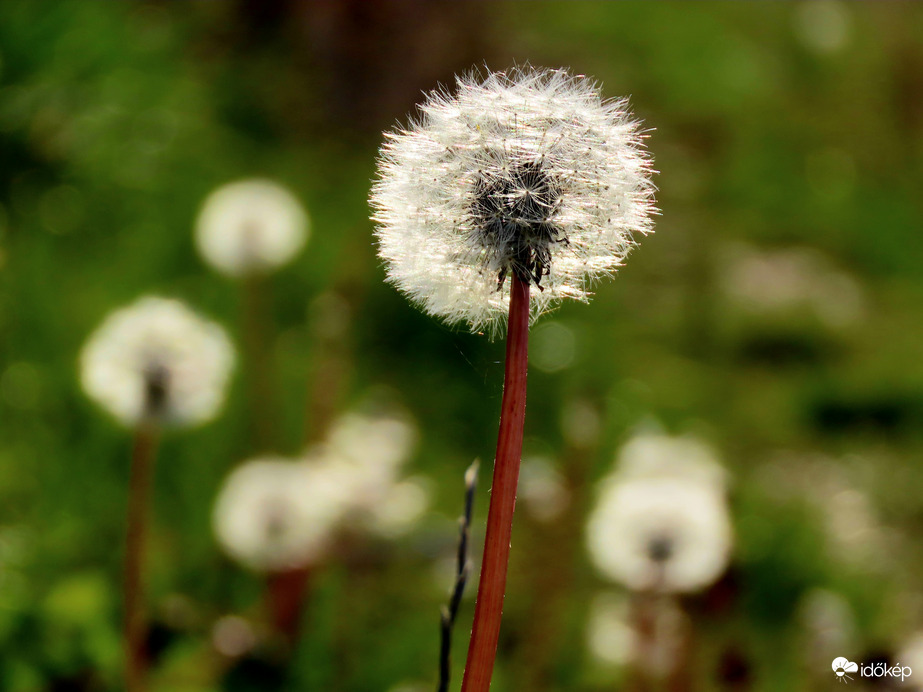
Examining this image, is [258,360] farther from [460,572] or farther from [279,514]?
[460,572]

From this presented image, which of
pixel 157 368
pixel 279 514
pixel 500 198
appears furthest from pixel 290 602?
pixel 500 198

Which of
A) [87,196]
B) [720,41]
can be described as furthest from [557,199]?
[720,41]

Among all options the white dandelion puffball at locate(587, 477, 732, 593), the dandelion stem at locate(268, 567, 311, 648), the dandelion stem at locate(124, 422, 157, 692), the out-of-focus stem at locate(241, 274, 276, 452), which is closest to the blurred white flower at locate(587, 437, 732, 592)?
the white dandelion puffball at locate(587, 477, 732, 593)

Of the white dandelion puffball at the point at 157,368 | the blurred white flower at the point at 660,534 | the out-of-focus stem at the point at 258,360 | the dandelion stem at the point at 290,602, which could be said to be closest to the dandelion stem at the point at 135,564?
the white dandelion puffball at the point at 157,368

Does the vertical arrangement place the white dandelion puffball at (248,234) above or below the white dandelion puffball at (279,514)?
above

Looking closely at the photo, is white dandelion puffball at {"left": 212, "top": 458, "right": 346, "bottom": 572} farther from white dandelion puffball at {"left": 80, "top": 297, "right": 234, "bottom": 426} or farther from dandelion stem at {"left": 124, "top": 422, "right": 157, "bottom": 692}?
dandelion stem at {"left": 124, "top": 422, "right": 157, "bottom": 692}

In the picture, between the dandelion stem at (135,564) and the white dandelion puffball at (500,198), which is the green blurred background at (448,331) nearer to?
the white dandelion puffball at (500,198)

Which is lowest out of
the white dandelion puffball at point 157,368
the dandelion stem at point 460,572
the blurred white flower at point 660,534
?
the dandelion stem at point 460,572
